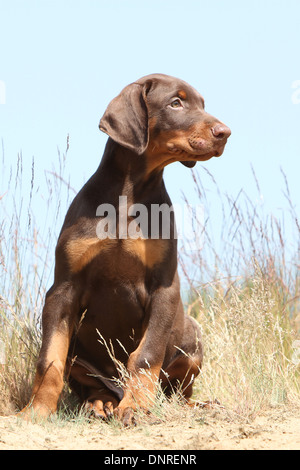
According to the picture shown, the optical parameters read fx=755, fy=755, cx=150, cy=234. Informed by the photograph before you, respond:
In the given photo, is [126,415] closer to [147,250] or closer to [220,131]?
[147,250]

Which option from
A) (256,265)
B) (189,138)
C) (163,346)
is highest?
(189,138)

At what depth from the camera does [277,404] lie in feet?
15.6

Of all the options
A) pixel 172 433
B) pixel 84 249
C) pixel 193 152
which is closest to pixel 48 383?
pixel 84 249

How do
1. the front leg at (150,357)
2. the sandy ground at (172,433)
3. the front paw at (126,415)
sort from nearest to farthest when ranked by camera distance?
the sandy ground at (172,433) → the front paw at (126,415) → the front leg at (150,357)

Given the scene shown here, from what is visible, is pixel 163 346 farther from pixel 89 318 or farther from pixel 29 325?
pixel 29 325

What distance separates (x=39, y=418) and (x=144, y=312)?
3.06ft

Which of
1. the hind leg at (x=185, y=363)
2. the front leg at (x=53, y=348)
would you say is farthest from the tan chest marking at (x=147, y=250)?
the hind leg at (x=185, y=363)

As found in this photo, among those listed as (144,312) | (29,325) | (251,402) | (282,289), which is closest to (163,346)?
(144,312)

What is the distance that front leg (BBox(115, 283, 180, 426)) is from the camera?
447 cm

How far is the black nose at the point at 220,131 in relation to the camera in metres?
4.68

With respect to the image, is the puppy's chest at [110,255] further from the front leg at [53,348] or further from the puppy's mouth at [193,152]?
the puppy's mouth at [193,152]

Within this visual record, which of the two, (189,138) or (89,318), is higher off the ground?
(189,138)

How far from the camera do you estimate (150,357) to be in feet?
15.1

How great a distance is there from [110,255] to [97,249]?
0.09 meters
